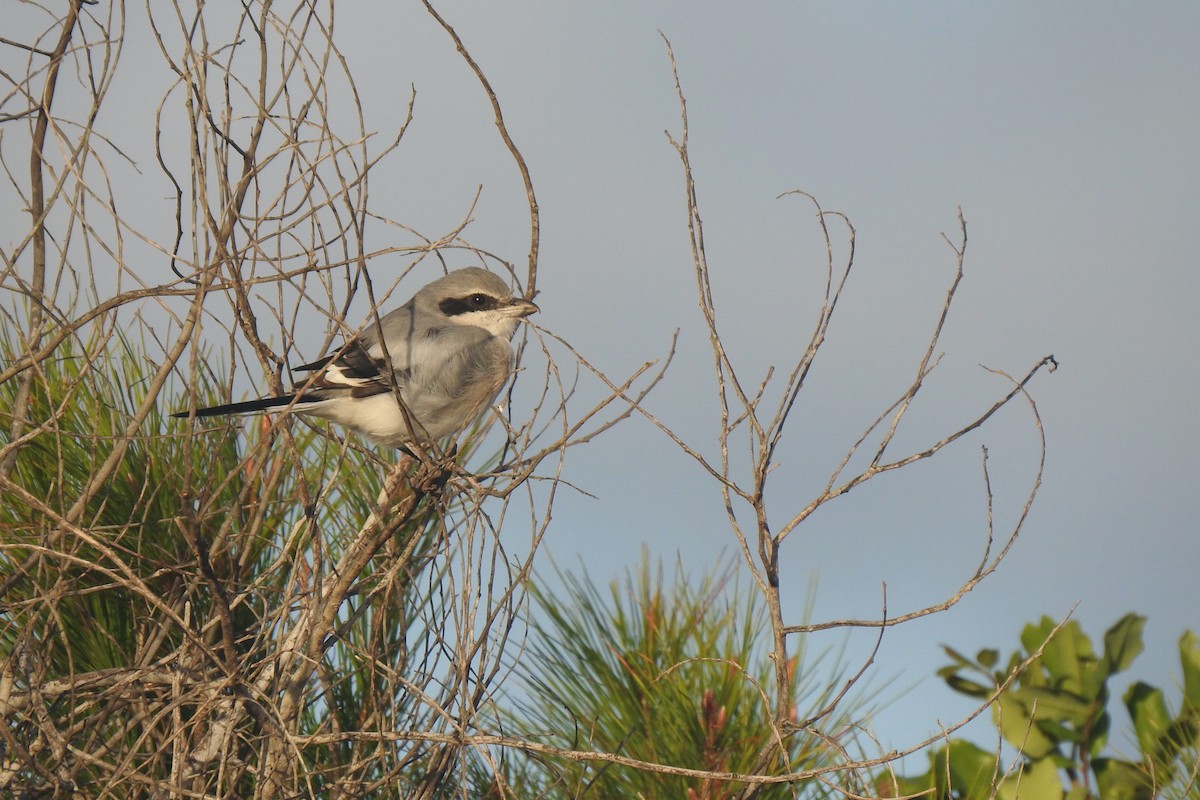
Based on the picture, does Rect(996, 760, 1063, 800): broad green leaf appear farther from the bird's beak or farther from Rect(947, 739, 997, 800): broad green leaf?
the bird's beak

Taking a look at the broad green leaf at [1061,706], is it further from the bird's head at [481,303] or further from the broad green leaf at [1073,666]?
the bird's head at [481,303]

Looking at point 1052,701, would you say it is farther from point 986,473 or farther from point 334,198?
point 334,198

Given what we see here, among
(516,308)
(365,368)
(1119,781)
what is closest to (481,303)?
(516,308)

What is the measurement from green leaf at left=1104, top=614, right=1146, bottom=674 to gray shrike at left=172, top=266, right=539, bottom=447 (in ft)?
7.84

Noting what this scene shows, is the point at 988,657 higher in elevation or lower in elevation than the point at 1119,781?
higher

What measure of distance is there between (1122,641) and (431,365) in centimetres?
266

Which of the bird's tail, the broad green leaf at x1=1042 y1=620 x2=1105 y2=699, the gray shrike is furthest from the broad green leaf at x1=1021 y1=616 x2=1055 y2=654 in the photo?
the bird's tail

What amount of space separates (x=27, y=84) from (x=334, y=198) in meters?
0.92

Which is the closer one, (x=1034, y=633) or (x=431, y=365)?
(x=431, y=365)

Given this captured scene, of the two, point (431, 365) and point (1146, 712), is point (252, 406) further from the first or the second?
point (1146, 712)

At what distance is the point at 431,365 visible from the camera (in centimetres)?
353

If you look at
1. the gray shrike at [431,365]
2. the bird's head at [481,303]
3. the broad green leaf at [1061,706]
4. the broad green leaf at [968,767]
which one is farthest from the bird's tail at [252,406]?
the broad green leaf at [1061,706]

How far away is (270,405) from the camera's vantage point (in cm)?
296

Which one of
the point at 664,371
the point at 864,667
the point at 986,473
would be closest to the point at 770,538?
the point at 864,667
